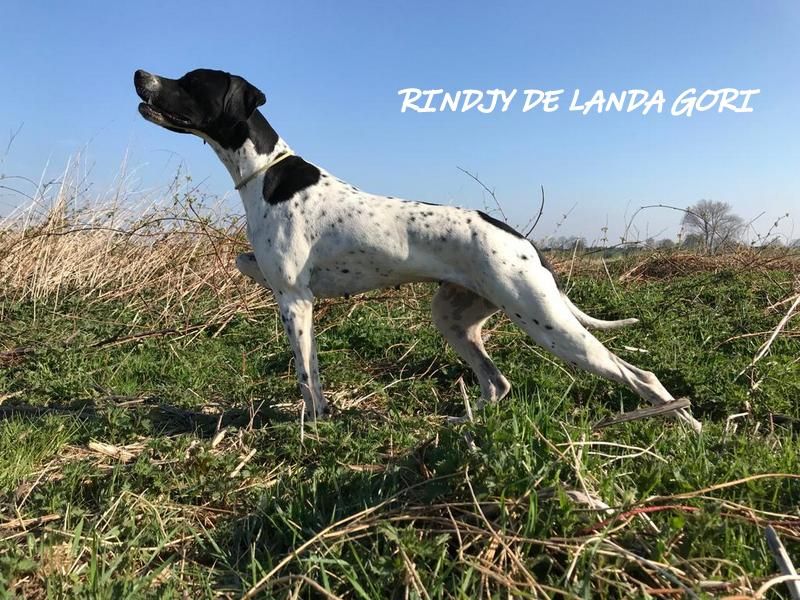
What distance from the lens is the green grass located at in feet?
5.42

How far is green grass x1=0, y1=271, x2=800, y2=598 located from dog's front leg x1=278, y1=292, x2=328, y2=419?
18cm

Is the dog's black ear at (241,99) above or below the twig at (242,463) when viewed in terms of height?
above

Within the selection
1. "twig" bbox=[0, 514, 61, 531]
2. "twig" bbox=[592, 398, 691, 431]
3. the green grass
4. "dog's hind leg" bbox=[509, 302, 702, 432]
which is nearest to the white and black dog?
"dog's hind leg" bbox=[509, 302, 702, 432]

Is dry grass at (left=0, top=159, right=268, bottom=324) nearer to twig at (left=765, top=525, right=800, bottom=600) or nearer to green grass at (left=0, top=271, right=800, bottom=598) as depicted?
green grass at (left=0, top=271, right=800, bottom=598)

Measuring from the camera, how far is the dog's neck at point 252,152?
3.72m

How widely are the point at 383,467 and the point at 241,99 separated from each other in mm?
2467

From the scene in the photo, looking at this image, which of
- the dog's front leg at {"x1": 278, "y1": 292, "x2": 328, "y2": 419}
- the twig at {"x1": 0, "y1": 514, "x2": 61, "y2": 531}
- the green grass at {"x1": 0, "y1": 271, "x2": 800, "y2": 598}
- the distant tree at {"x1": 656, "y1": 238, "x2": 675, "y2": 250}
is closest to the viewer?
the green grass at {"x1": 0, "y1": 271, "x2": 800, "y2": 598}

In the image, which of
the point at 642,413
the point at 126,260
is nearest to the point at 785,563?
the point at 642,413

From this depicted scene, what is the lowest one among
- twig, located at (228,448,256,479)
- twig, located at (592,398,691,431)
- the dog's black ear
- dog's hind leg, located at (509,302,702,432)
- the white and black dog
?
twig, located at (228,448,256,479)

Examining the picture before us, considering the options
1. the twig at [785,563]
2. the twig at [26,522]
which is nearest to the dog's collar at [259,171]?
the twig at [26,522]

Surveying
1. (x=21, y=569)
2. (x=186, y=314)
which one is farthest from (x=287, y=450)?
(x=186, y=314)

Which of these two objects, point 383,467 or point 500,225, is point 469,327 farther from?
point 383,467

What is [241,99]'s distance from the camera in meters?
3.66

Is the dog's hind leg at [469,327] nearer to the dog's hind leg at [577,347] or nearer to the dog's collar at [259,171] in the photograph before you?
the dog's hind leg at [577,347]
